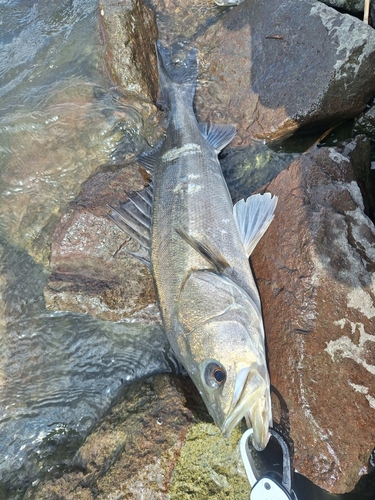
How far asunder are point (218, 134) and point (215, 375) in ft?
9.28

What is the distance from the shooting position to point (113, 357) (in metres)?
4.15

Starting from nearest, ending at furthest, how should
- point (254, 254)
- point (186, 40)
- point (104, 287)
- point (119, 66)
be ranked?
point (254, 254), point (104, 287), point (119, 66), point (186, 40)

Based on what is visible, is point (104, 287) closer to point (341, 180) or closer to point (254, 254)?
point (254, 254)

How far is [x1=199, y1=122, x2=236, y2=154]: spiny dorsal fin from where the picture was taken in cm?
445

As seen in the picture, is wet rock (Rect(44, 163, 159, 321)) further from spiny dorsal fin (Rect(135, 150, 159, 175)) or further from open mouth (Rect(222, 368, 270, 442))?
open mouth (Rect(222, 368, 270, 442))

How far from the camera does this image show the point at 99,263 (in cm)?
420

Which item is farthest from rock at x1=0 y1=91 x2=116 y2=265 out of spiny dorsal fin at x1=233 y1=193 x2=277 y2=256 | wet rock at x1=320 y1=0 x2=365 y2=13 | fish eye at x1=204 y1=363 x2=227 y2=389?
wet rock at x1=320 y1=0 x2=365 y2=13

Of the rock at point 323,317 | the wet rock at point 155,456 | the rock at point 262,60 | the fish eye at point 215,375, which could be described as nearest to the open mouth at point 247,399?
the fish eye at point 215,375

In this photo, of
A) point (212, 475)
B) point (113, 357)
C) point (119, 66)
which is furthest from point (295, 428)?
point (119, 66)

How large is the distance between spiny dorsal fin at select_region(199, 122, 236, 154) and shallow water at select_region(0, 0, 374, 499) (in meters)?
0.25

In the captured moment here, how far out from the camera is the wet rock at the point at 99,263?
159 inches

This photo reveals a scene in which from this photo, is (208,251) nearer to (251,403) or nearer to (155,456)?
(251,403)

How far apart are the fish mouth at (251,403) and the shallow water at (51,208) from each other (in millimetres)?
1069

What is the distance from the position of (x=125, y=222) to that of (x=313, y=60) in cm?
286
